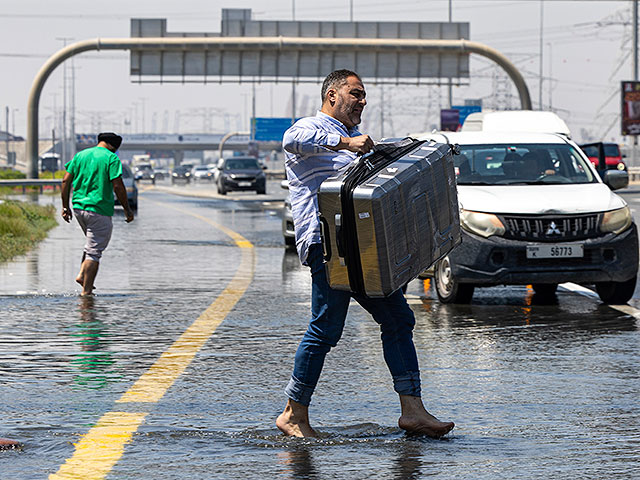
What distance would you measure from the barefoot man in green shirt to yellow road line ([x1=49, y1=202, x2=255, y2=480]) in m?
1.28

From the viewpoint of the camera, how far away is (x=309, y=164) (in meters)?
6.80

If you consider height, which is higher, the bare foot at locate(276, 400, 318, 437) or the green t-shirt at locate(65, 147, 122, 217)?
the green t-shirt at locate(65, 147, 122, 217)

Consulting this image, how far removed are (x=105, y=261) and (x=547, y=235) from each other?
772 cm

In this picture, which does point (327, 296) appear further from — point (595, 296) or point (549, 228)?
point (595, 296)

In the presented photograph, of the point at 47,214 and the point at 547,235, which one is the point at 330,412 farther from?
the point at 47,214

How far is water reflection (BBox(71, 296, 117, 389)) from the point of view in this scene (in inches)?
330

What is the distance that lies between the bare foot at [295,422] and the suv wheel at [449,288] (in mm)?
6160

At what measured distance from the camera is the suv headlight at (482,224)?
1263 centimetres

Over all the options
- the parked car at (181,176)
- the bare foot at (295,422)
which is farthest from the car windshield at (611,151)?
the bare foot at (295,422)

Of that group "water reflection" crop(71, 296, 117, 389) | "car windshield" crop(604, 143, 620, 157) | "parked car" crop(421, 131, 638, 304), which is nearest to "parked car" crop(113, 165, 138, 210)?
"parked car" crop(421, 131, 638, 304)

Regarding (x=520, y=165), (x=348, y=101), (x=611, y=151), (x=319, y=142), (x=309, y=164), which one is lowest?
(x=611, y=151)

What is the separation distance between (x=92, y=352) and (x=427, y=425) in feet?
11.9

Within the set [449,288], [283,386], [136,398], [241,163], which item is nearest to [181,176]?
[241,163]

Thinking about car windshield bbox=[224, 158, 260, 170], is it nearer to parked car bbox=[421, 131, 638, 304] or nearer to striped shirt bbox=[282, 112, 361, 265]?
parked car bbox=[421, 131, 638, 304]
